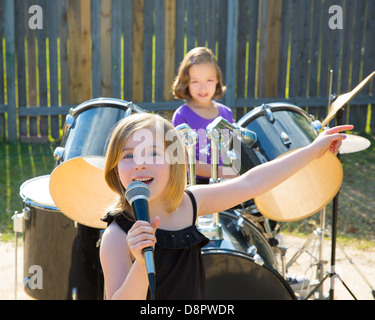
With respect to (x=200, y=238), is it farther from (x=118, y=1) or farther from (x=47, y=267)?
(x=118, y=1)

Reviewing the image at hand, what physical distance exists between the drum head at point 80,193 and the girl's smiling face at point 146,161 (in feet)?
2.31

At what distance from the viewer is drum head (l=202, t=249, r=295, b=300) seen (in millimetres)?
2379

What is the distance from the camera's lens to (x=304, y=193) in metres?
2.51

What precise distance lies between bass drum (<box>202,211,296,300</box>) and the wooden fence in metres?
4.46

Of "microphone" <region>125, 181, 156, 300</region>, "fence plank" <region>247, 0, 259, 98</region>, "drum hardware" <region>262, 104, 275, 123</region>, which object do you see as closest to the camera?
"microphone" <region>125, 181, 156, 300</region>

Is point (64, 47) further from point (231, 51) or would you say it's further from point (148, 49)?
point (231, 51)

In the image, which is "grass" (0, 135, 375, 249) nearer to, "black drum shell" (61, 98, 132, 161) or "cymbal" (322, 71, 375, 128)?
"black drum shell" (61, 98, 132, 161)

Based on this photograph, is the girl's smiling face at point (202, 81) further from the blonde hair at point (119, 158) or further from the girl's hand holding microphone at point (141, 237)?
the girl's hand holding microphone at point (141, 237)

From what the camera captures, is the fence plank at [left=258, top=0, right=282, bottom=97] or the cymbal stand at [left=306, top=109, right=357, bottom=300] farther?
the fence plank at [left=258, top=0, right=282, bottom=97]

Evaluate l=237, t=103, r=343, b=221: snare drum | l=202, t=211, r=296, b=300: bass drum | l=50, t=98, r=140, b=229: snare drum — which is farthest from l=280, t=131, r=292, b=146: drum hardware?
l=50, t=98, r=140, b=229: snare drum

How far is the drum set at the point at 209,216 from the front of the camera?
2424mm

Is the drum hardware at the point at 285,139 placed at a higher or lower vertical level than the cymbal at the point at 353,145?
higher

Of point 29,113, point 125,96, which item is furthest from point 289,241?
point 29,113

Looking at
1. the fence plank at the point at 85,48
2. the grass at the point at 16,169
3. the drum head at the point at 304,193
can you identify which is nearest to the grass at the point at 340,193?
the grass at the point at 16,169
